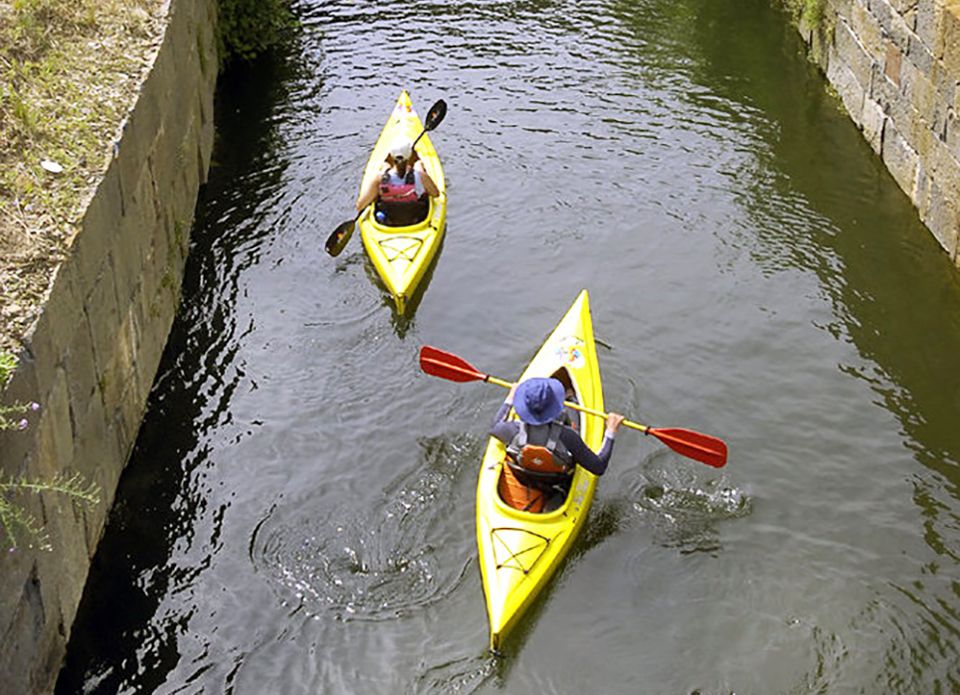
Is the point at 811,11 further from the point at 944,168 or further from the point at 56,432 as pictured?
the point at 56,432

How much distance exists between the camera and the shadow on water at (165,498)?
6.73 metres

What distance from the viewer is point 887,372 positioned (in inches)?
354

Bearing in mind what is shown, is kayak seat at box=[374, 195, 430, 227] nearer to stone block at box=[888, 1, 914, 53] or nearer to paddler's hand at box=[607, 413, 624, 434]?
paddler's hand at box=[607, 413, 624, 434]

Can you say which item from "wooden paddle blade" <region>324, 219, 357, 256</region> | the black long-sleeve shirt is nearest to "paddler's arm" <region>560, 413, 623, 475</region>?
the black long-sleeve shirt

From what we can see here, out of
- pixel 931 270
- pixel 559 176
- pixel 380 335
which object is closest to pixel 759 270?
pixel 931 270

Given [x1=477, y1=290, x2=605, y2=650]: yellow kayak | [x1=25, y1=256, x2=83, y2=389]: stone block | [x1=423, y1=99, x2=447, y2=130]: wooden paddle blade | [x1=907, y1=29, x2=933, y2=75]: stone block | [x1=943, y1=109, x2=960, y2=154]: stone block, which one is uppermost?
[x1=25, y1=256, x2=83, y2=389]: stone block

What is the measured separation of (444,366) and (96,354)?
219 centimetres

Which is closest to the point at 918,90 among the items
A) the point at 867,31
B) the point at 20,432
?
the point at 867,31

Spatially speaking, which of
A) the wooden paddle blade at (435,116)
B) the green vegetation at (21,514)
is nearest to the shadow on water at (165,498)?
the green vegetation at (21,514)

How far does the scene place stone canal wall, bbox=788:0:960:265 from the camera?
1002 cm

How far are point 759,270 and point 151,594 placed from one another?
18.2 feet

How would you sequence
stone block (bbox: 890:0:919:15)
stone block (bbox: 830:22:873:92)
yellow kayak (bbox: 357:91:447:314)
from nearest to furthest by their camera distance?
1. yellow kayak (bbox: 357:91:447:314)
2. stone block (bbox: 890:0:919:15)
3. stone block (bbox: 830:22:873:92)

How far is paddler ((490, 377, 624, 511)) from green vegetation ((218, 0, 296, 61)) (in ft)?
26.4

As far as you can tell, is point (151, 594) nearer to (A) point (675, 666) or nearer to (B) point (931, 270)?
(A) point (675, 666)
